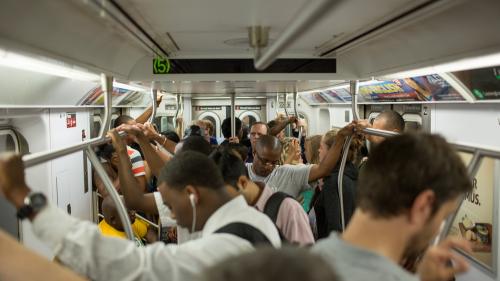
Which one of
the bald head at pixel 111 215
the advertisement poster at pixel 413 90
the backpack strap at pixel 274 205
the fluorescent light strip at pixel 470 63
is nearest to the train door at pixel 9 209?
the bald head at pixel 111 215

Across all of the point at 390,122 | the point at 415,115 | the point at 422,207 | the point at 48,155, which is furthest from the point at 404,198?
the point at 415,115

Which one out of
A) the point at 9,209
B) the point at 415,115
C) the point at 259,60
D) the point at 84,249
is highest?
the point at 259,60

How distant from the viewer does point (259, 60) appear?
1.61m

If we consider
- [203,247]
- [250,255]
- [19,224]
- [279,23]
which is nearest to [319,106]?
[19,224]

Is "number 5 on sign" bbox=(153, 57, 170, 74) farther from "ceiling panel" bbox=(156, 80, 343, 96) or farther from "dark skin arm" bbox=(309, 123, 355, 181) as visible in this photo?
"dark skin arm" bbox=(309, 123, 355, 181)

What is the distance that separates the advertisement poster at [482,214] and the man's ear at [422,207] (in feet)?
12.1

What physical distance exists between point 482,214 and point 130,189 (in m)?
3.90

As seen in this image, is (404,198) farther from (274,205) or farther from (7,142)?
(7,142)

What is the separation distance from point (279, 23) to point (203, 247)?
49.8 inches

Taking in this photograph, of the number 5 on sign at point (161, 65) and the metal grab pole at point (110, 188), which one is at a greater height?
the number 5 on sign at point (161, 65)

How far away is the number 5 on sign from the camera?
10.3ft

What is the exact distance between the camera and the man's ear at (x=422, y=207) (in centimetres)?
115

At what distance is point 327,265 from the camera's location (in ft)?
2.24

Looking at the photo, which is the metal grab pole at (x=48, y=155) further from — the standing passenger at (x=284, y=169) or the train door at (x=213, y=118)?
the train door at (x=213, y=118)
